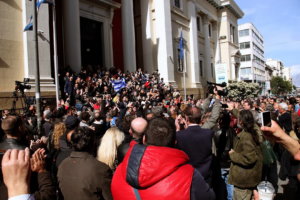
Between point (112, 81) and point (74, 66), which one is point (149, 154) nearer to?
point (112, 81)

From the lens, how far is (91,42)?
1870 cm

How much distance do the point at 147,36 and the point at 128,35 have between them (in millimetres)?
3351

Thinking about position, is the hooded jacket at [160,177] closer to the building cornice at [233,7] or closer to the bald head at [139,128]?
the bald head at [139,128]

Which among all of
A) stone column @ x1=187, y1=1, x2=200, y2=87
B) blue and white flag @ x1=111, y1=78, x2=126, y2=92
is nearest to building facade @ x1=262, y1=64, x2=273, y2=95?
stone column @ x1=187, y1=1, x2=200, y2=87

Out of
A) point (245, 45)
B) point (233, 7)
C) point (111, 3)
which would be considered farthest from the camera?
point (245, 45)

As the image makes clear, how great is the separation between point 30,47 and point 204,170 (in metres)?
11.2

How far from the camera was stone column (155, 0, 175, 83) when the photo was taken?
22.3m

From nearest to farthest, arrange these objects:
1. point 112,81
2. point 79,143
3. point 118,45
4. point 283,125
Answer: point 79,143 < point 283,125 < point 112,81 < point 118,45

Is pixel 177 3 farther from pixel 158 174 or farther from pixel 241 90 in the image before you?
pixel 158 174

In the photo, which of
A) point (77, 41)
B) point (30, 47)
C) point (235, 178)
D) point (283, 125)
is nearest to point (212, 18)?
point (77, 41)

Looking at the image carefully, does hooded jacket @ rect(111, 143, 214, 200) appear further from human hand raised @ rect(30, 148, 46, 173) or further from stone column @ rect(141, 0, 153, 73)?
stone column @ rect(141, 0, 153, 73)

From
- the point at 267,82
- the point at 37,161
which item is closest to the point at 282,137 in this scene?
the point at 37,161

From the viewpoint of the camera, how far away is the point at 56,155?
12.2 feet

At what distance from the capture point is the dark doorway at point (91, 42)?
714 inches
